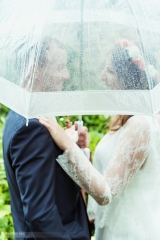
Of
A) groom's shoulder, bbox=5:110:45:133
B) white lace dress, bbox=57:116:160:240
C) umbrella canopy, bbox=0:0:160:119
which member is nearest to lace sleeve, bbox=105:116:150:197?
white lace dress, bbox=57:116:160:240

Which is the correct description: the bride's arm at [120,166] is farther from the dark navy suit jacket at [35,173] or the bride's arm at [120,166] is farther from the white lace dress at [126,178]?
the dark navy suit jacket at [35,173]

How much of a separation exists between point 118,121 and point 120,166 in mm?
367

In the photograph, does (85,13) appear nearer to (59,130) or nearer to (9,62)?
(9,62)

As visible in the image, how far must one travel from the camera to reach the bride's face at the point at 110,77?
101 inches

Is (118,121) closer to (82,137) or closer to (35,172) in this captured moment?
(82,137)

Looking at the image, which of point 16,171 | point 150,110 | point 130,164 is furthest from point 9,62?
point 130,164

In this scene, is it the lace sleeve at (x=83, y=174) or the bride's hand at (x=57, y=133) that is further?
the lace sleeve at (x=83, y=174)

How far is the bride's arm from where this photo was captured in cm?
288

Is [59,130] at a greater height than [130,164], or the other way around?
[59,130]

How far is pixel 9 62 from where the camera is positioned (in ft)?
8.63

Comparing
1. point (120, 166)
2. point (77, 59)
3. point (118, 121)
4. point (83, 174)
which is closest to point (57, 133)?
point (83, 174)

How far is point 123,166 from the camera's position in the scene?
9.86 feet

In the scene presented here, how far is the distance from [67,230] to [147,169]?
0.68m

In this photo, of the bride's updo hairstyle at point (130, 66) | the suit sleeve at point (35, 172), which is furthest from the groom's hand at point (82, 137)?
the bride's updo hairstyle at point (130, 66)
